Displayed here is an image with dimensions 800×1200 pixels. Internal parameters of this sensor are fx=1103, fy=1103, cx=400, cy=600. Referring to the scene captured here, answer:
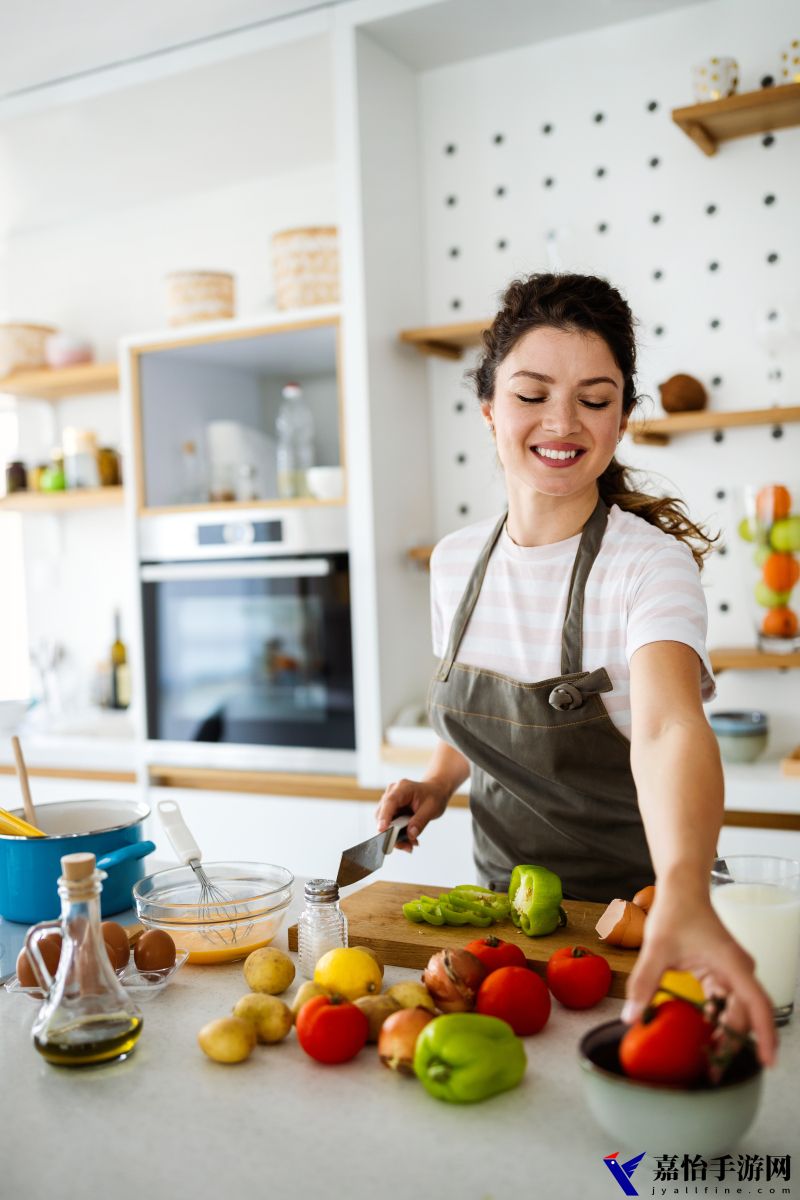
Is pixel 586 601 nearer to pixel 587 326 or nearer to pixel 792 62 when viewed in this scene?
pixel 587 326

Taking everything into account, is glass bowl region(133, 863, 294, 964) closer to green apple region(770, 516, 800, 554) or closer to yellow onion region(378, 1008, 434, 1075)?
yellow onion region(378, 1008, 434, 1075)

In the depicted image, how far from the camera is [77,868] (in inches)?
39.4

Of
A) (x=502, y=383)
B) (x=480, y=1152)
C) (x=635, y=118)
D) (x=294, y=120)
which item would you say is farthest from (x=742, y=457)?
(x=480, y=1152)

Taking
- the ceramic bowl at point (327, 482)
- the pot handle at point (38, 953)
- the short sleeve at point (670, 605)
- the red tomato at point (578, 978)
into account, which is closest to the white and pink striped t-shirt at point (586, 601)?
the short sleeve at point (670, 605)

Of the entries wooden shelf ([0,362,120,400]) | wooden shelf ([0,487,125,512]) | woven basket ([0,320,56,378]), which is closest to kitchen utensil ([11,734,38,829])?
wooden shelf ([0,487,125,512])

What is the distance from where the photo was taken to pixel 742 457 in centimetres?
268

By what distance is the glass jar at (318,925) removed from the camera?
3.94 ft

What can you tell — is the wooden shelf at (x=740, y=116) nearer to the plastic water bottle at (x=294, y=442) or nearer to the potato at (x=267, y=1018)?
the plastic water bottle at (x=294, y=442)

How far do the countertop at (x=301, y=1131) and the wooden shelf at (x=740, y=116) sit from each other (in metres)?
2.01

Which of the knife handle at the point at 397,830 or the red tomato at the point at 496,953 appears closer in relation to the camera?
the red tomato at the point at 496,953

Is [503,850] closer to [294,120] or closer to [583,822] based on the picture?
[583,822]

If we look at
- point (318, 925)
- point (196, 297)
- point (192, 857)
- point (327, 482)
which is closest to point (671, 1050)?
point (318, 925)

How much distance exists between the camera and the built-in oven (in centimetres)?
286

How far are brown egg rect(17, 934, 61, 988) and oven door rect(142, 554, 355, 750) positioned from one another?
5.69ft
